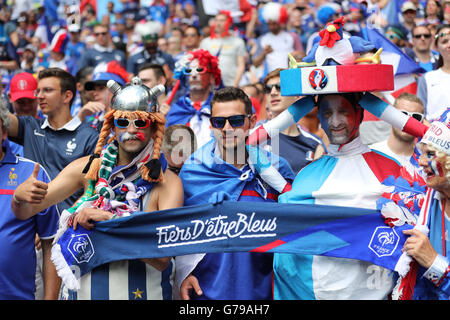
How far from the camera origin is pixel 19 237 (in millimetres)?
4680

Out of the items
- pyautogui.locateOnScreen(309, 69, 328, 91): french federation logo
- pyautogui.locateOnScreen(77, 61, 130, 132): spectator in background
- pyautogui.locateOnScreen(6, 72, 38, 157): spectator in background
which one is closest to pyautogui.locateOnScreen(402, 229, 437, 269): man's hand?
pyautogui.locateOnScreen(309, 69, 328, 91): french federation logo

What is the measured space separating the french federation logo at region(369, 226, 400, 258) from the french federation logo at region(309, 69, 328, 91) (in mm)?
960

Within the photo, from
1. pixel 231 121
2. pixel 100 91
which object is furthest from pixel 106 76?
pixel 231 121

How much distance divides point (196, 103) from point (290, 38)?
4.72 m

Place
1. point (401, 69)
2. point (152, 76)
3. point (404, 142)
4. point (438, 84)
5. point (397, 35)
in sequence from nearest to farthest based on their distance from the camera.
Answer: point (404, 142) → point (438, 84) → point (401, 69) → point (152, 76) → point (397, 35)

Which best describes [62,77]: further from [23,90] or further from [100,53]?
[100,53]

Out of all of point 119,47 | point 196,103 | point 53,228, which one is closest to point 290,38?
point 119,47

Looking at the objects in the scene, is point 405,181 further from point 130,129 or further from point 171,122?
point 171,122

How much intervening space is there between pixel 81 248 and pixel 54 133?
239cm

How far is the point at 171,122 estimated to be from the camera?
7.70 m

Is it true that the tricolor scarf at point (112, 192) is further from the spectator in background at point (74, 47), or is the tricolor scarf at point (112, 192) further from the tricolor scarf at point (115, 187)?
the spectator in background at point (74, 47)

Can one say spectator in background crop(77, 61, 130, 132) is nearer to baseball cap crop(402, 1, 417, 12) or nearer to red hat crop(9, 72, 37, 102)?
red hat crop(9, 72, 37, 102)

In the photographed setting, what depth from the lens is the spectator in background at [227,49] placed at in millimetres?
11125
